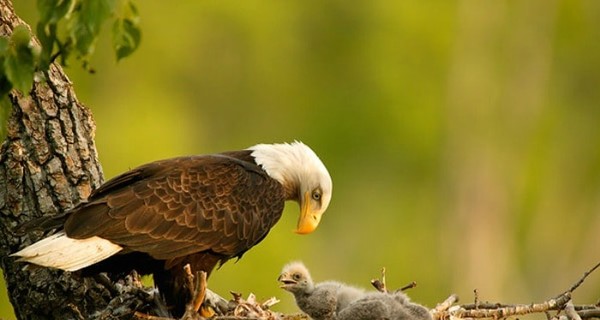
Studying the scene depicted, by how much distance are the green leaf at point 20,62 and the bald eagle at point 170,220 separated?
6.04 feet

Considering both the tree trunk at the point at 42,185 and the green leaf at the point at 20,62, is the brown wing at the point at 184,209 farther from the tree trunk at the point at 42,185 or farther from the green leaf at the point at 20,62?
the green leaf at the point at 20,62

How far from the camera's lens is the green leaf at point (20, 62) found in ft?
20.0

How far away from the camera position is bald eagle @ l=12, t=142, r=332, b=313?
8.02 meters

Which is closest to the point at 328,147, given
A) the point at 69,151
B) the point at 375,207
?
the point at 375,207

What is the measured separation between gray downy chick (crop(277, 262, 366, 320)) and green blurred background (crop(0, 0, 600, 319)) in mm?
16603

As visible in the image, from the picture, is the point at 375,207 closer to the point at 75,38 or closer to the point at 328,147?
the point at 328,147

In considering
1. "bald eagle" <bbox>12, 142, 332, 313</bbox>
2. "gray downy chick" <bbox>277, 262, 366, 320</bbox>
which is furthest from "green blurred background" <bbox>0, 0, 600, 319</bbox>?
"bald eagle" <bbox>12, 142, 332, 313</bbox>

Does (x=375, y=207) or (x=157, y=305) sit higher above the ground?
(x=375, y=207)

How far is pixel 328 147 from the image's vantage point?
1320 inches

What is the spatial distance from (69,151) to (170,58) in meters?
23.5

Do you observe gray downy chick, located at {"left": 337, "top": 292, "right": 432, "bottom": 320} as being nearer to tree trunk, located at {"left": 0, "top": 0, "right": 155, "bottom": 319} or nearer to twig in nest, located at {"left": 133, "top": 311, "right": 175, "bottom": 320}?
twig in nest, located at {"left": 133, "top": 311, "right": 175, "bottom": 320}

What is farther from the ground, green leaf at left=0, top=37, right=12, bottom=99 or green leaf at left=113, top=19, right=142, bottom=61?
green leaf at left=113, top=19, right=142, bottom=61

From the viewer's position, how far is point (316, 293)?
28.5ft

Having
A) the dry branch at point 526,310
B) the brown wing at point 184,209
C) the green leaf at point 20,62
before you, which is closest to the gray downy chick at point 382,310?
the dry branch at point 526,310
